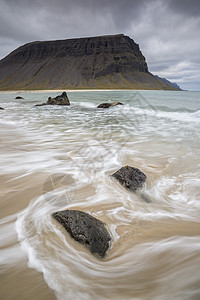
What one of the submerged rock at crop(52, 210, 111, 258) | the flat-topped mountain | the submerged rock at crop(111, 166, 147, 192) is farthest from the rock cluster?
the flat-topped mountain

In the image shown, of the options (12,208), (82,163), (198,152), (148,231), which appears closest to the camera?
(148,231)

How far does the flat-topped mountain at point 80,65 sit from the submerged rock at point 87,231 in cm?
13773

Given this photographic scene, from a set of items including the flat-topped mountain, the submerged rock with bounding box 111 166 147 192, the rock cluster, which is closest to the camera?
the rock cluster

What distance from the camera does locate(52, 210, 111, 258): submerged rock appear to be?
6.33 ft

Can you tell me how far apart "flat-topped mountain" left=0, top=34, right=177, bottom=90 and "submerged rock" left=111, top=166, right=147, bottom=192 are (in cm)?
13661

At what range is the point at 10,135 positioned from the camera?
288 inches

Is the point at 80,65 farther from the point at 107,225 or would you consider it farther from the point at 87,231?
the point at 87,231

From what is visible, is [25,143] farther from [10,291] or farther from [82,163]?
[10,291]

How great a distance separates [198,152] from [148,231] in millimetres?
4142

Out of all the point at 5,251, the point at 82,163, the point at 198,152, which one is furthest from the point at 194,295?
the point at 198,152

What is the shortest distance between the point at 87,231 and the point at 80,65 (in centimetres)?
16977

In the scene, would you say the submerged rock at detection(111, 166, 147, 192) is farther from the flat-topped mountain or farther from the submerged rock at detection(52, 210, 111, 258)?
the flat-topped mountain

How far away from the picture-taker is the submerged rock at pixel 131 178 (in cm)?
320

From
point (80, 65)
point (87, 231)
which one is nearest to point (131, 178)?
point (87, 231)
